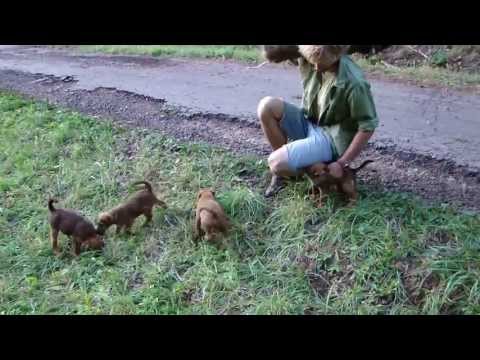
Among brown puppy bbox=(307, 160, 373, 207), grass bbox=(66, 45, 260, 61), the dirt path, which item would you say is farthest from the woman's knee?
grass bbox=(66, 45, 260, 61)

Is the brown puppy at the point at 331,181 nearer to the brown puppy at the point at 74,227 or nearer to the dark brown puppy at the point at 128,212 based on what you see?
the dark brown puppy at the point at 128,212

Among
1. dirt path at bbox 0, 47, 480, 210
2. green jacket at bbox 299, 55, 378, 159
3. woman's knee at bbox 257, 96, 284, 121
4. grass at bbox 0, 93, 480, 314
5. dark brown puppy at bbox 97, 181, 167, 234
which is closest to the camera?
grass at bbox 0, 93, 480, 314

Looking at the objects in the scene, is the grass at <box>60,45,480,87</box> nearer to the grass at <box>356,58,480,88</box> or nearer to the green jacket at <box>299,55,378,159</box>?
the grass at <box>356,58,480,88</box>

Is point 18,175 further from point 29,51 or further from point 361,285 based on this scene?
point 29,51

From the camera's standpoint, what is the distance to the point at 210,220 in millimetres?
4219

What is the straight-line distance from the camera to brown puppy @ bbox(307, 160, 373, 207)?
14.0 feet

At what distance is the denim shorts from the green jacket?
0.17 feet

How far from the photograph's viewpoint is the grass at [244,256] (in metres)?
3.70

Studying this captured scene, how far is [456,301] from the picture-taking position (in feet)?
11.5

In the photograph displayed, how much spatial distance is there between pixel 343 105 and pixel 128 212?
6.13 ft

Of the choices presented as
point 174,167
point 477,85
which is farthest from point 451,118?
point 174,167

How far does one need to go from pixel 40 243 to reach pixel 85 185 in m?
0.92

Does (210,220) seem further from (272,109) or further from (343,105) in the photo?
(343,105)

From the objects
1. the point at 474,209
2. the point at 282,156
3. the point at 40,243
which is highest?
the point at 282,156
